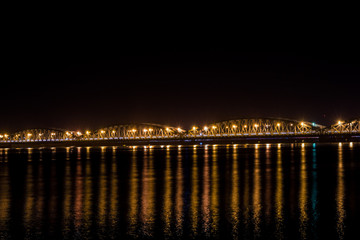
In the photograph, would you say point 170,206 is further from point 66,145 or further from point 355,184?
point 66,145

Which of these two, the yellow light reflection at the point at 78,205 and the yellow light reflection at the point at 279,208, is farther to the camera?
the yellow light reflection at the point at 78,205

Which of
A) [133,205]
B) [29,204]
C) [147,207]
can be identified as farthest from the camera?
[29,204]

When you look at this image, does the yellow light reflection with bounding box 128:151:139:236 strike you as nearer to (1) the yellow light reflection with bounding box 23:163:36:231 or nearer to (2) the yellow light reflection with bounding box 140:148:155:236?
(2) the yellow light reflection with bounding box 140:148:155:236

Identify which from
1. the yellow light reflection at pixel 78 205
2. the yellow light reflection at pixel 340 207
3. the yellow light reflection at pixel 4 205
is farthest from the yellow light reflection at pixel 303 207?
the yellow light reflection at pixel 4 205

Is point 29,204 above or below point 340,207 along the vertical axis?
below

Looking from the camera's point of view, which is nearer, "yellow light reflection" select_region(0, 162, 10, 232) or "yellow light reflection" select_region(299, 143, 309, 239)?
"yellow light reflection" select_region(299, 143, 309, 239)

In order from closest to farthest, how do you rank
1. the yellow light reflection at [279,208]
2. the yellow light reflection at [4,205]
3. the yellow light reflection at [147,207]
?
the yellow light reflection at [279,208]
the yellow light reflection at [147,207]
the yellow light reflection at [4,205]

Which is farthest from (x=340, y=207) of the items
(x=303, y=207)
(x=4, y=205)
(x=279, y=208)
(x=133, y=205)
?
(x=4, y=205)

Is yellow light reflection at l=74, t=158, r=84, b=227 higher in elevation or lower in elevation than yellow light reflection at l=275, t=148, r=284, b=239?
lower

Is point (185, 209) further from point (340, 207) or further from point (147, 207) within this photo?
point (340, 207)

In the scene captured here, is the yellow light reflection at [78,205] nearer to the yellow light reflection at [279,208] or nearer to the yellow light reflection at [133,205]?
the yellow light reflection at [133,205]

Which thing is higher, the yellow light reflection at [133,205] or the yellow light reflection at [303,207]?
the yellow light reflection at [303,207]

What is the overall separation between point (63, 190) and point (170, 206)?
28.1 feet

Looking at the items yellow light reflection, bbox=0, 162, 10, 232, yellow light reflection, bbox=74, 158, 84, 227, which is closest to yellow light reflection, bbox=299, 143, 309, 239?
yellow light reflection, bbox=74, 158, 84, 227
